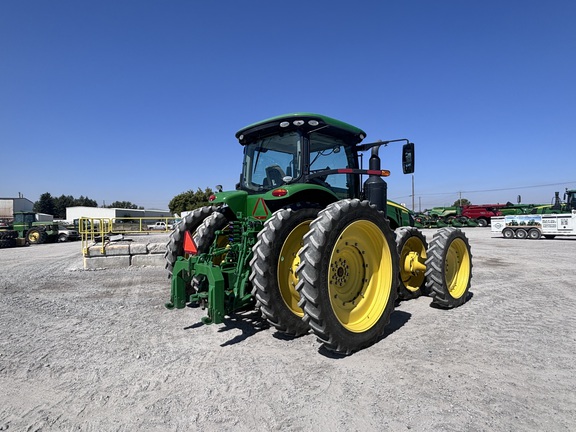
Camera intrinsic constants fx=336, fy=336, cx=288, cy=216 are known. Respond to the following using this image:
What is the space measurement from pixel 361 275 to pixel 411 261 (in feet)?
5.89

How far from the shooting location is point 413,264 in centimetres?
531

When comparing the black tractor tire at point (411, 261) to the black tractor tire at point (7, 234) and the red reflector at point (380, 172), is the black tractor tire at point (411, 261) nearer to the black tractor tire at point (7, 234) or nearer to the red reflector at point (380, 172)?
the red reflector at point (380, 172)

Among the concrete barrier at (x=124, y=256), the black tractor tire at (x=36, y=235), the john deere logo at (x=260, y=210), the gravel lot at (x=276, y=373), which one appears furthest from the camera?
the black tractor tire at (x=36, y=235)

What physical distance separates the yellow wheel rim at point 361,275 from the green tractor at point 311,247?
12mm

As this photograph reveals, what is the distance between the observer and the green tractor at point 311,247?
3.36m

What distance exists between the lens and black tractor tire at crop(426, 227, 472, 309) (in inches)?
190

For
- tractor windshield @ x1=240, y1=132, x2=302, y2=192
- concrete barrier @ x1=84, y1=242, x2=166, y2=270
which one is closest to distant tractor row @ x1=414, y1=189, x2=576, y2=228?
concrete barrier @ x1=84, y1=242, x2=166, y2=270

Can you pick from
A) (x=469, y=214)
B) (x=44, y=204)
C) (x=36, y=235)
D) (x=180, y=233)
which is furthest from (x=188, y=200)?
(x=44, y=204)

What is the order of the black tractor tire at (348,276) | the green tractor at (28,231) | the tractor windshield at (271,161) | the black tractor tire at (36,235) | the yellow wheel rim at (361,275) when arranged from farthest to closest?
1. the black tractor tire at (36,235)
2. the green tractor at (28,231)
3. the tractor windshield at (271,161)
4. the yellow wheel rim at (361,275)
5. the black tractor tire at (348,276)

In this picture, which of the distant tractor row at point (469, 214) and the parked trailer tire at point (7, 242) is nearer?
the parked trailer tire at point (7, 242)

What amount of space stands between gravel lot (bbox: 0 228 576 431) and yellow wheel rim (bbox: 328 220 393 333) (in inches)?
14.2

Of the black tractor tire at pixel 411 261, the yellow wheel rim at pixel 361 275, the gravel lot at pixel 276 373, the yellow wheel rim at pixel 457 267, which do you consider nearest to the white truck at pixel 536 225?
the gravel lot at pixel 276 373

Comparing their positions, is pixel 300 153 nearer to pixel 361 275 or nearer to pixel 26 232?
pixel 361 275

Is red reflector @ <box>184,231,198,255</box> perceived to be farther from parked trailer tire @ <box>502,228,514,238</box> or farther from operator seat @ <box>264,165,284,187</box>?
parked trailer tire @ <box>502,228,514,238</box>
